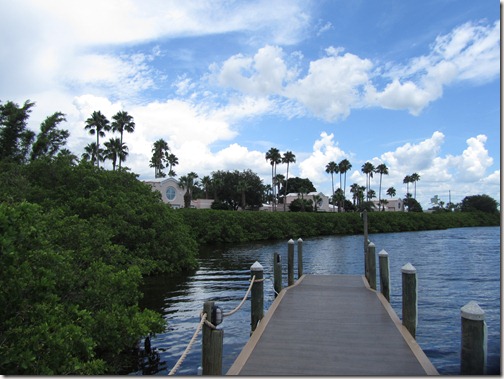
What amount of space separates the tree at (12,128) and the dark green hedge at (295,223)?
1382cm

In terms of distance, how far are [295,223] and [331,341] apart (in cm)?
5252

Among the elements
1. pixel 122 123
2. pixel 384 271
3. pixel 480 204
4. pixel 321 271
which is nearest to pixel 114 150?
pixel 122 123

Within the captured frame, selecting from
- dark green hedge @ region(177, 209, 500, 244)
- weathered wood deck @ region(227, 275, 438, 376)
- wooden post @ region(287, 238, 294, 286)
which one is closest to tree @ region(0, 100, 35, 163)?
dark green hedge @ region(177, 209, 500, 244)

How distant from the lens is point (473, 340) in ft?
14.8

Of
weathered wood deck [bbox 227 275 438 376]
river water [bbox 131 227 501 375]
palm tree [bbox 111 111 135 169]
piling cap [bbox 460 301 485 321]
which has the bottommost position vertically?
river water [bbox 131 227 501 375]

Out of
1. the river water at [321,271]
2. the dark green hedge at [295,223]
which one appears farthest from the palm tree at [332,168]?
the river water at [321,271]

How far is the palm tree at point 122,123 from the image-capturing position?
192ft

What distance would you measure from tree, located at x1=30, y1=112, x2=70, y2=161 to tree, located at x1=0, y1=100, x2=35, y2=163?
1466 mm

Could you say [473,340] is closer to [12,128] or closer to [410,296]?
[410,296]

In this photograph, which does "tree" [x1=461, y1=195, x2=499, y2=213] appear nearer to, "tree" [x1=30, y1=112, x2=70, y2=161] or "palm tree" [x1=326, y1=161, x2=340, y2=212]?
"palm tree" [x1=326, y1=161, x2=340, y2=212]

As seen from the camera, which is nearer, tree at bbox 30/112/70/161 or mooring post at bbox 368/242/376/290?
mooring post at bbox 368/242/376/290

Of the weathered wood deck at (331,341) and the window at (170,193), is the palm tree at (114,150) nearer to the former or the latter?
the window at (170,193)

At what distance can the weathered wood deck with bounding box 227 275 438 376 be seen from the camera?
5.99 meters

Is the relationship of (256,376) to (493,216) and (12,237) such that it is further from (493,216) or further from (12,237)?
(493,216)
